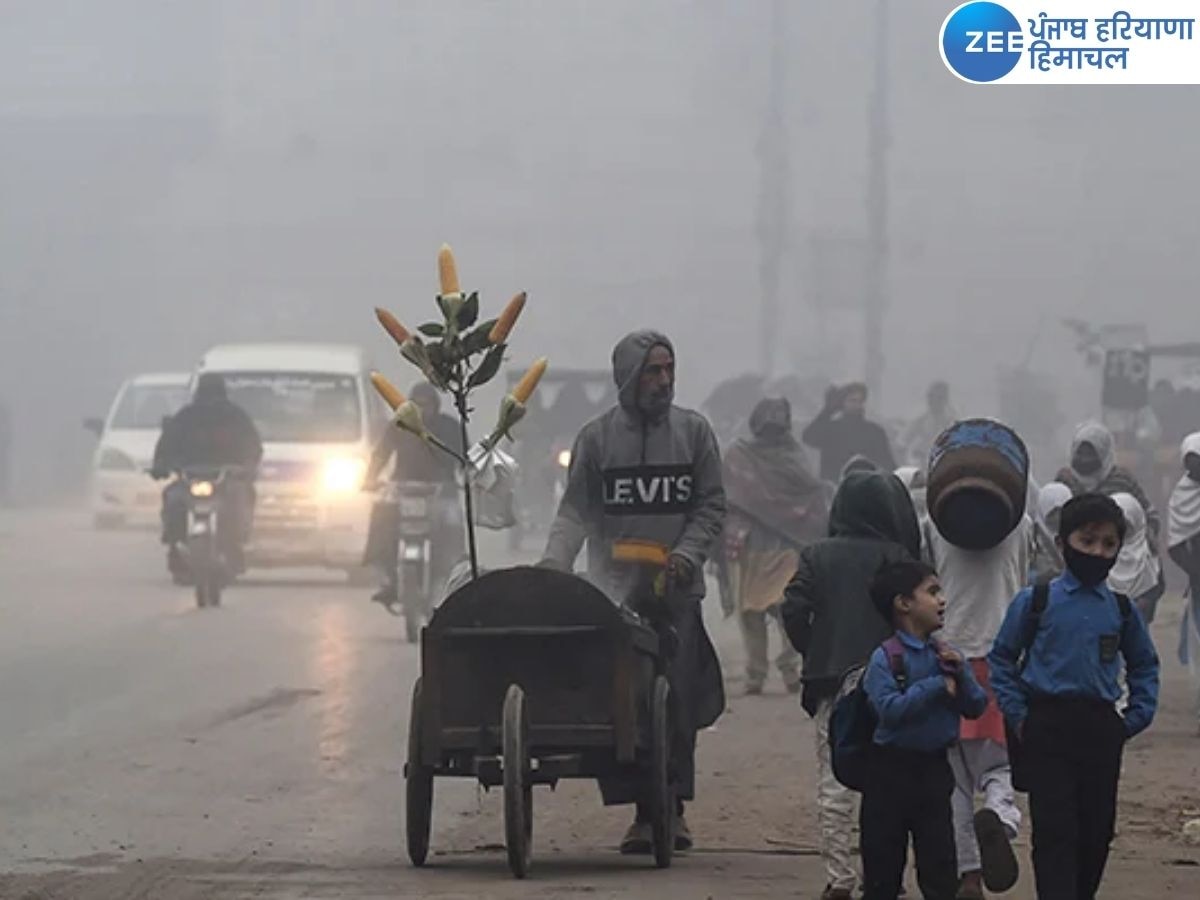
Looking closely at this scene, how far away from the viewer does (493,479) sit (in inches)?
370

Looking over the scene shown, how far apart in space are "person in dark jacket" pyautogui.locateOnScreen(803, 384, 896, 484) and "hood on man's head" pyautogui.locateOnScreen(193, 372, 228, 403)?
4136mm

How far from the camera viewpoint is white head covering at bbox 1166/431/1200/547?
42.8 feet

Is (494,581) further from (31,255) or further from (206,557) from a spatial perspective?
(31,255)

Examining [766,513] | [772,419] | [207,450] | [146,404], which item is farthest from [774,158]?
[766,513]

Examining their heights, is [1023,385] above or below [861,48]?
below

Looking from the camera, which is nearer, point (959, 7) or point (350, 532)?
point (350, 532)

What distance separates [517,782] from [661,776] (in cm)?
55

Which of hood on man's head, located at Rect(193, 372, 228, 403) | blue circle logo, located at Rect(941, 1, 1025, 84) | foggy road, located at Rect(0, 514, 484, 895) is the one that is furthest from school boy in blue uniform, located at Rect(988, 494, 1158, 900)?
blue circle logo, located at Rect(941, 1, 1025, 84)

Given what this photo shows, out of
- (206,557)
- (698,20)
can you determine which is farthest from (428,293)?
(206,557)

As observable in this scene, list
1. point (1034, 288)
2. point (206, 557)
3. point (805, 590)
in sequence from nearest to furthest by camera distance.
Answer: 1. point (805, 590)
2. point (206, 557)
3. point (1034, 288)

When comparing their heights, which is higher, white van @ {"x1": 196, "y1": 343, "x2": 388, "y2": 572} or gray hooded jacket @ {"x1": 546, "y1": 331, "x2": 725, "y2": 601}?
gray hooded jacket @ {"x1": 546, "y1": 331, "x2": 725, "y2": 601}

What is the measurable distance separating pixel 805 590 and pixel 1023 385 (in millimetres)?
32094

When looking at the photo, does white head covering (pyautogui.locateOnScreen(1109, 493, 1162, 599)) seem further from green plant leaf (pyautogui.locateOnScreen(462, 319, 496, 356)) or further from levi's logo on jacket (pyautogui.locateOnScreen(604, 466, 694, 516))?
green plant leaf (pyautogui.locateOnScreen(462, 319, 496, 356))

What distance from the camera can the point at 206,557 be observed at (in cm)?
1959
